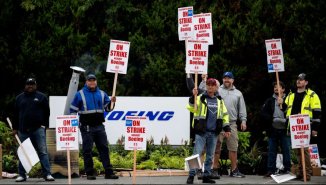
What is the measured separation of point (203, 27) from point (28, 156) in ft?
16.3

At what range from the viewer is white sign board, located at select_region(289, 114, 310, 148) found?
1811cm

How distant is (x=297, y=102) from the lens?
1864 centimetres

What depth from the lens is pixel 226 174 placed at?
19875mm

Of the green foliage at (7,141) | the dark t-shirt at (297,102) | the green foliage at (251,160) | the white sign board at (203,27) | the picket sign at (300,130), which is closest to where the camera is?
the picket sign at (300,130)

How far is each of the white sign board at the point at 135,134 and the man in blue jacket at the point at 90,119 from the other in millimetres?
1558

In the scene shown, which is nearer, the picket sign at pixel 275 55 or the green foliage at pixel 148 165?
the picket sign at pixel 275 55

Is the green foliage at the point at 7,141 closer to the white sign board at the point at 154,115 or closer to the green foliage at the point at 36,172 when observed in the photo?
the white sign board at the point at 154,115

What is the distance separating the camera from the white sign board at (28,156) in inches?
709

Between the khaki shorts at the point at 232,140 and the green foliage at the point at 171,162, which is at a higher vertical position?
the khaki shorts at the point at 232,140

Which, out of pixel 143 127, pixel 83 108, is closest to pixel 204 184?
pixel 143 127

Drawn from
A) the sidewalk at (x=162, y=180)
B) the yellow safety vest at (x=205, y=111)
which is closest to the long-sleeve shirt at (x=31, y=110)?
the sidewalk at (x=162, y=180)

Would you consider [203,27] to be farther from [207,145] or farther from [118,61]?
[207,145]

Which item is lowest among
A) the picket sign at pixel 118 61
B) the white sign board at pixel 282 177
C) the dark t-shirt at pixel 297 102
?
the white sign board at pixel 282 177

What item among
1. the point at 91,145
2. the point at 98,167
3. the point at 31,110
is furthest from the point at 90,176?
the point at 31,110
